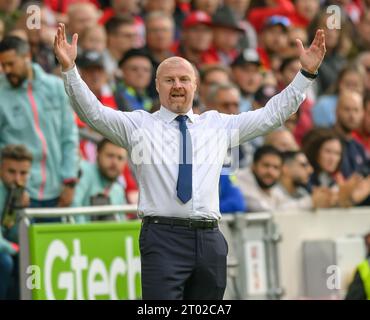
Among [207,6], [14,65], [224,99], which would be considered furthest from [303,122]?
[14,65]

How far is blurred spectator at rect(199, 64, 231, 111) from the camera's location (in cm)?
1496

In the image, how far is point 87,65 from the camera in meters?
13.5

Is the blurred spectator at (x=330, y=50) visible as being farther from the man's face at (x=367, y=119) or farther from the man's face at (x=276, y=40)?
the man's face at (x=367, y=119)

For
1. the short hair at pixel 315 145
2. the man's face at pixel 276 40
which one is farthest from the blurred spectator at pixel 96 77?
the man's face at pixel 276 40

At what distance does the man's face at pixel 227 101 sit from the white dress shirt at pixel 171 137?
516cm

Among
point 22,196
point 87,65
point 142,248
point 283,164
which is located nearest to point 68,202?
point 22,196

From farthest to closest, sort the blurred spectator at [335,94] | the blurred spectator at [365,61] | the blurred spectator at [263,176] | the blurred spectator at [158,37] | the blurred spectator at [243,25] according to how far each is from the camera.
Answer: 1. the blurred spectator at [365,61]
2. the blurred spectator at [243,25]
3. the blurred spectator at [335,94]
4. the blurred spectator at [158,37]
5. the blurred spectator at [263,176]

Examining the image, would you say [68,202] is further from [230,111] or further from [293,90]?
[293,90]

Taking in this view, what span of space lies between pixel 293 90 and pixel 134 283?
376 centimetres

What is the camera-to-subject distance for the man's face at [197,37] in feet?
53.1

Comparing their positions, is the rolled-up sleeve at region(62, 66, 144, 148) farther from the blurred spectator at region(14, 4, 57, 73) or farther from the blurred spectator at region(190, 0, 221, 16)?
the blurred spectator at region(190, 0, 221, 16)

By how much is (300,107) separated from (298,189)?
222cm

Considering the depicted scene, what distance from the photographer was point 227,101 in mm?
14016

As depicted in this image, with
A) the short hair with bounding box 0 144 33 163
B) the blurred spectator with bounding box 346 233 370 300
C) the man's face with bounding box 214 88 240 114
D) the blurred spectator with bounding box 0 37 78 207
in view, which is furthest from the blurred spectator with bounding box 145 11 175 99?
the blurred spectator with bounding box 346 233 370 300
